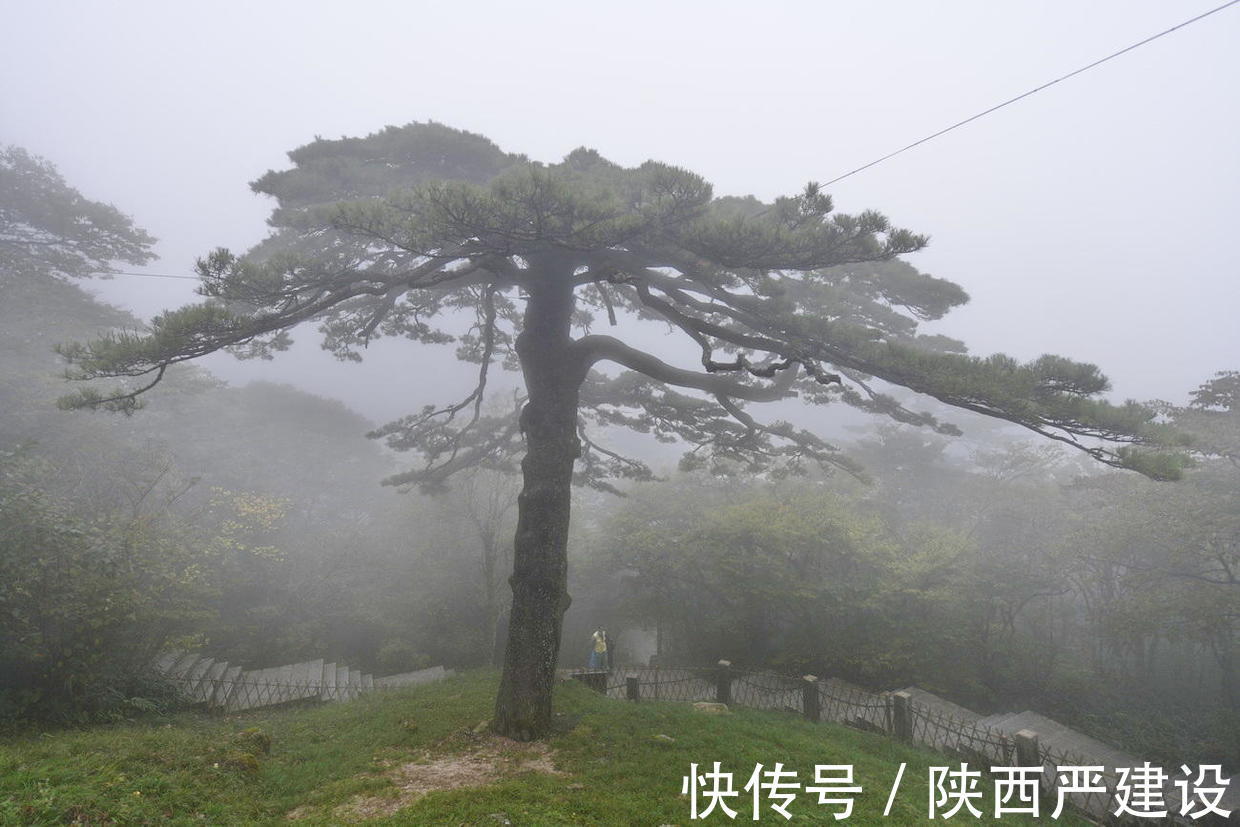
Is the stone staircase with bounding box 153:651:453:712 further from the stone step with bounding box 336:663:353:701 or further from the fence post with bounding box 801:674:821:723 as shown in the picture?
the fence post with bounding box 801:674:821:723

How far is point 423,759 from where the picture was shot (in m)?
6.50

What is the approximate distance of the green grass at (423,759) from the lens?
4723 mm

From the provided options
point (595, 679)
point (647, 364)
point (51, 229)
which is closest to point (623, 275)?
point (647, 364)

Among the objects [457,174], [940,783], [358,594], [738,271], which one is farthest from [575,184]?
[358,594]

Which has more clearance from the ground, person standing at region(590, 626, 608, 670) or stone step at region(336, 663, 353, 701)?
person standing at region(590, 626, 608, 670)

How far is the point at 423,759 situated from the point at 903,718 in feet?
25.0

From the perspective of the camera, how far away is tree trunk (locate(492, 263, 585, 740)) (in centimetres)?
722

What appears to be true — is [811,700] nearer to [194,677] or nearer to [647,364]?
[647,364]

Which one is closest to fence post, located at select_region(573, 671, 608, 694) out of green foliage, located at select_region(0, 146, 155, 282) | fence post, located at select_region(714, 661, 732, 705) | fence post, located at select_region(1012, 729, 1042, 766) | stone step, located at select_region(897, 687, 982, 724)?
fence post, located at select_region(714, 661, 732, 705)

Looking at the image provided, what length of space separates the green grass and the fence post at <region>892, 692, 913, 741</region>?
419 millimetres

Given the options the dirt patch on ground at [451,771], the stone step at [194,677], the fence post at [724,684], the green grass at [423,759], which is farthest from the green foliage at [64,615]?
the fence post at [724,684]

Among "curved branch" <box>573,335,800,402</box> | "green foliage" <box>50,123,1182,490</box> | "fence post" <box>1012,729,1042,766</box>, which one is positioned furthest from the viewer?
"curved branch" <box>573,335,800,402</box>

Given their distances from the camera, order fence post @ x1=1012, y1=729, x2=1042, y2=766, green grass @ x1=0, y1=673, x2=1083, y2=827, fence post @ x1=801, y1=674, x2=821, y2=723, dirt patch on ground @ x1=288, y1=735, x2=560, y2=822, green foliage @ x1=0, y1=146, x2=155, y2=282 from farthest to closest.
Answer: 1. green foliage @ x1=0, y1=146, x2=155, y2=282
2. fence post @ x1=801, y1=674, x2=821, y2=723
3. fence post @ x1=1012, y1=729, x2=1042, y2=766
4. dirt patch on ground @ x1=288, y1=735, x2=560, y2=822
5. green grass @ x1=0, y1=673, x2=1083, y2=827

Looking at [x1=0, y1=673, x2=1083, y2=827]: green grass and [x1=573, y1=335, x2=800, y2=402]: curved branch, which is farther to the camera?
[x1=573, y1=335, x2=800, y2=402]: curved branch
